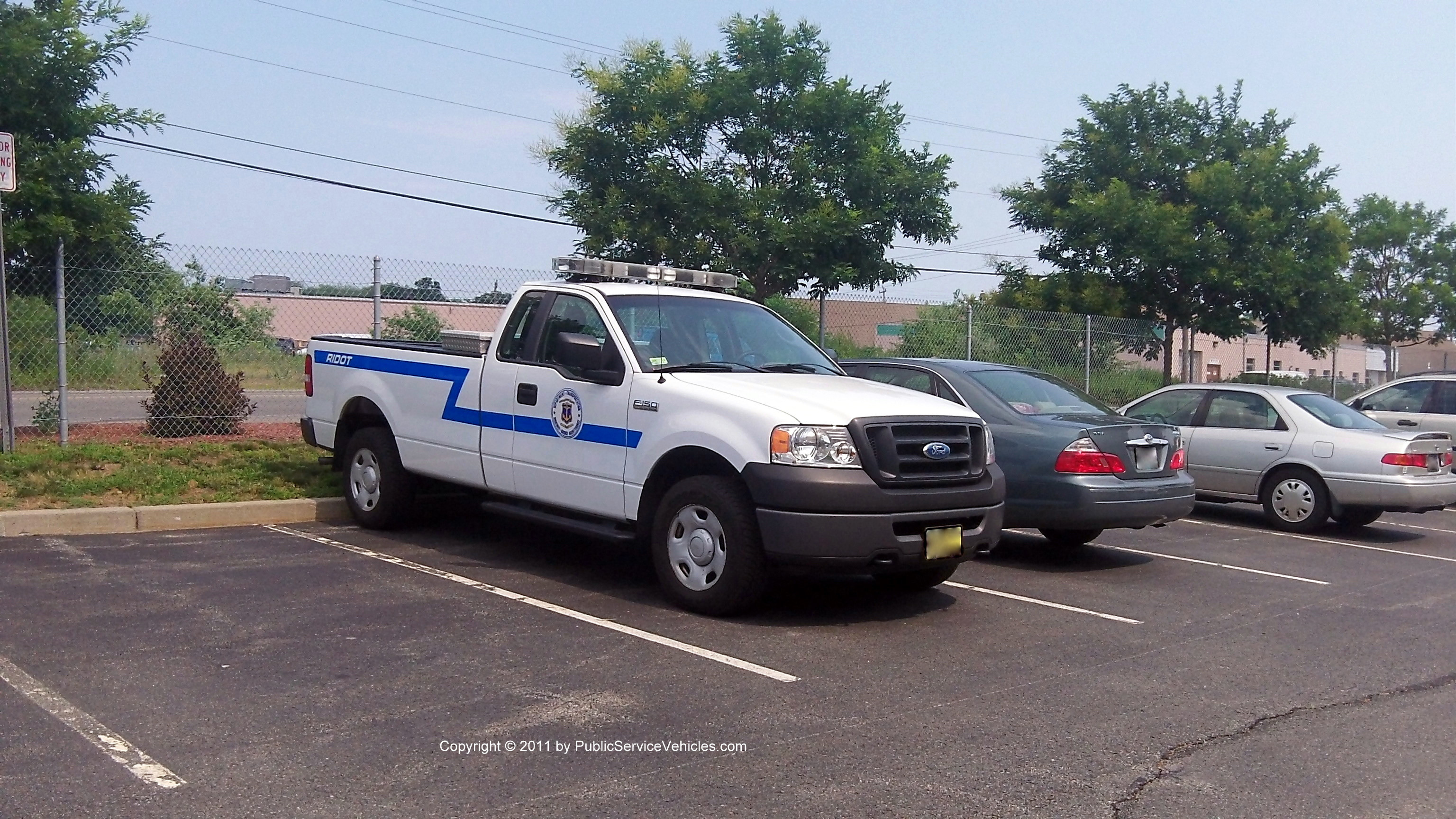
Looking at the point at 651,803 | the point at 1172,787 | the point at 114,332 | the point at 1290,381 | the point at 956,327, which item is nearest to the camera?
the point at 651,803

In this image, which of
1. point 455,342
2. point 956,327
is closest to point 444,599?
point 455,342

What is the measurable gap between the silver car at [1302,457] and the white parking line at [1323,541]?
0.22 metres

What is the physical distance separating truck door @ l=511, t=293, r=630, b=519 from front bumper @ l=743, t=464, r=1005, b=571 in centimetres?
117

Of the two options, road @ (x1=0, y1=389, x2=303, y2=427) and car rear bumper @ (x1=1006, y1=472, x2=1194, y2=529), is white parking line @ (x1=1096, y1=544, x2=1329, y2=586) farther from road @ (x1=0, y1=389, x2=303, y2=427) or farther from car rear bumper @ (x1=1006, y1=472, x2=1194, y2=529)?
road @ (x1=0, y1=389, x2=303, y2=427)

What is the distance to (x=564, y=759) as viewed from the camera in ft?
14.5

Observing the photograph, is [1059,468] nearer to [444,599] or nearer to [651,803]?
[444,599]

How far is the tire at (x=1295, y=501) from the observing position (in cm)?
1134

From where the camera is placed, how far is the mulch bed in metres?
11.5

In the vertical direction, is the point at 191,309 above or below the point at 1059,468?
above

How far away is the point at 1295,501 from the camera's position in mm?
11508

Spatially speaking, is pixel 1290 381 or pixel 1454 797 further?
pixel 1290 381

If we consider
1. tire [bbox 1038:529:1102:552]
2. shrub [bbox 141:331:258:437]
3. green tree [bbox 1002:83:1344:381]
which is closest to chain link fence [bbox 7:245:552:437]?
shrub [bbox 141:331:258:437]

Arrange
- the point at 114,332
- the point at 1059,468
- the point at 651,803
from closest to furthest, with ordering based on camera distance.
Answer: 1. the point at 651,803
2. the point at 1059,468
3. the point at 114,332

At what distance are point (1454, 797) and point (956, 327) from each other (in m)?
12.8
